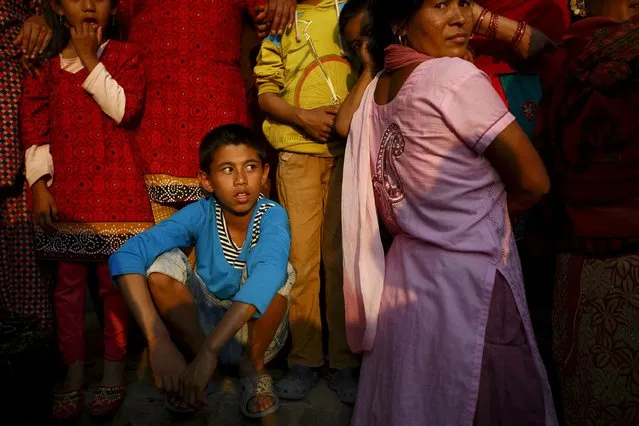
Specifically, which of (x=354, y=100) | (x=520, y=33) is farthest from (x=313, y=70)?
(x=520, y=33)

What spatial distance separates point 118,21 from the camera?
308cm

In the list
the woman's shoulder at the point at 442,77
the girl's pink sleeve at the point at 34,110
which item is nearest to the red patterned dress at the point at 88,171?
the girl's pink sleeve at the point at 34,110

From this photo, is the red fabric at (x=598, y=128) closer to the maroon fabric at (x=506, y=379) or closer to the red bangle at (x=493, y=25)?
the red bangle at (x=493, y=25)

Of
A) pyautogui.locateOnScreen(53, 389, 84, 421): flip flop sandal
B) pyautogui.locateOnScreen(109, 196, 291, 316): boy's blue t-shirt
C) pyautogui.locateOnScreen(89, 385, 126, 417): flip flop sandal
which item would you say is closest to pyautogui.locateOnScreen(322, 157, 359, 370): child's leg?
pyautogui.locateOnScreen(109, 196, 291, 316): boy's blue t-shirt

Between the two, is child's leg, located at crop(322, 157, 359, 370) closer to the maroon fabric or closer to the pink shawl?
the pink shawl

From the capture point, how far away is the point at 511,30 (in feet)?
7.37

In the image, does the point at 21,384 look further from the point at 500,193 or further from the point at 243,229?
the point at 500,193

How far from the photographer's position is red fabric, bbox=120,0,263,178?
2.67 meters

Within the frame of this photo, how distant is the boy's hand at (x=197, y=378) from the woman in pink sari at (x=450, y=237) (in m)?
0.69

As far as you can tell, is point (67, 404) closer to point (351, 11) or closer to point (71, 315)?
point (71, 315)

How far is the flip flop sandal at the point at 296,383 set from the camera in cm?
243

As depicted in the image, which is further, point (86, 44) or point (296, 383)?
point (86, 44)

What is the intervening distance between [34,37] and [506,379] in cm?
294

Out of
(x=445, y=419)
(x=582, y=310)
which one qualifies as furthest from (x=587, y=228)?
(x=445, y=419)
